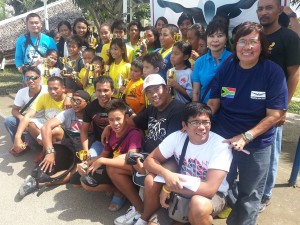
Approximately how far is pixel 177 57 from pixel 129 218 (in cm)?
189

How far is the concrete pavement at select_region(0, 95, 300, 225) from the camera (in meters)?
3.18

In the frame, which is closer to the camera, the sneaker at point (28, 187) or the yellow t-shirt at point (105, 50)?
the sneaker at point (28, 187)

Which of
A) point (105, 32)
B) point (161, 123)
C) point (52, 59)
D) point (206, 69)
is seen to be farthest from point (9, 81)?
point (206, 69)

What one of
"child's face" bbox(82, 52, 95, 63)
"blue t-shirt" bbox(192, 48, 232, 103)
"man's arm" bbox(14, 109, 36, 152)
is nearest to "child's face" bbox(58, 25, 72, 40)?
"child's face" bbox(82, 52, 95, 63)

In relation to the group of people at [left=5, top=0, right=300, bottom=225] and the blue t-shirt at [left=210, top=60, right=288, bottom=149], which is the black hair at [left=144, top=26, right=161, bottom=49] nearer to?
the group of people at [left=5, top=0, right=300, bottom=225]

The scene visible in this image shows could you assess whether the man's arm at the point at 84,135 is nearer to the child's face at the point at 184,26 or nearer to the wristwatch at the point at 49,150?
the wristwatch at the point at 49,150

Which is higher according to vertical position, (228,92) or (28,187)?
(228,92)

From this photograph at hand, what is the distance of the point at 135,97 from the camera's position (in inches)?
153

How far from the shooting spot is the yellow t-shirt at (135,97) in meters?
3.87

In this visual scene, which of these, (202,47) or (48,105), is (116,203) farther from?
(202,47)

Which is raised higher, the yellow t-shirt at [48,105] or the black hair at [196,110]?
the black hair at [196,110]

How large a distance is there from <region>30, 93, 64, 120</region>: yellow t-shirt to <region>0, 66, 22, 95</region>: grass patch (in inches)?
195

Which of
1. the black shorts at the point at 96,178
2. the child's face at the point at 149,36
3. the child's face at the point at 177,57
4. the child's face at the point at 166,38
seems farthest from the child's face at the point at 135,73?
the black shorts at the point at 96,178

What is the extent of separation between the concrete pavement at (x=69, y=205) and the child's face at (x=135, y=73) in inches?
59.9
